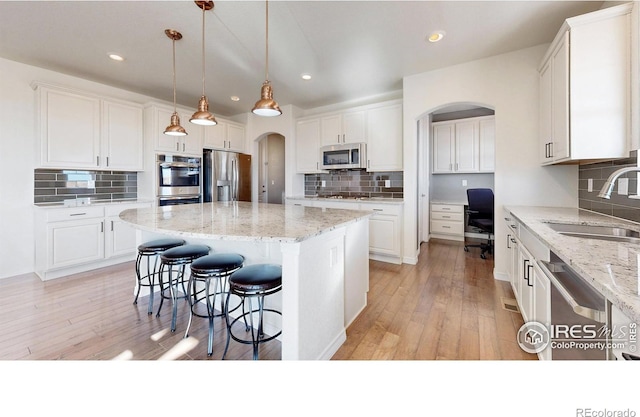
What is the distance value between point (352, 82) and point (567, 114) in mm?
2649

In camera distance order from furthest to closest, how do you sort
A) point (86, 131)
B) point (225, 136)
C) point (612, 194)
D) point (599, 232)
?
point (225, 136) < point (86, 131) < point (612, 194) < point (599, 232)

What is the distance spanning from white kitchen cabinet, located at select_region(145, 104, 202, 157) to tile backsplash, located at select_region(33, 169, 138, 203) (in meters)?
0.79

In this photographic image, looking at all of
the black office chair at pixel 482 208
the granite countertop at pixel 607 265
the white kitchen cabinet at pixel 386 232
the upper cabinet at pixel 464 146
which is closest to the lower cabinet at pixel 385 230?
the white kitchen cabinet at pixel 386 232

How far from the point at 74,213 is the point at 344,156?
3.87 m

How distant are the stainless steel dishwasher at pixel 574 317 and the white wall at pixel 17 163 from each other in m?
5.21

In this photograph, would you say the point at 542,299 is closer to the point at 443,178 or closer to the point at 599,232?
the point at 599,232

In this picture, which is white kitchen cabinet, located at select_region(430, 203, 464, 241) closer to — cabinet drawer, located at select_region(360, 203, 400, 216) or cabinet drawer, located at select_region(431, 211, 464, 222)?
cabinet drawer, located at select_region(431, 211, 464, 222)

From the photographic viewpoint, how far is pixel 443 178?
558 cm

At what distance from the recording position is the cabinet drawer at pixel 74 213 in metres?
3.07

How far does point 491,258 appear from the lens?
153 inches

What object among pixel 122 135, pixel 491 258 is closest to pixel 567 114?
pixel 491 258

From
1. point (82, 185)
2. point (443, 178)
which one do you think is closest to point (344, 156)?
point (443, 178)

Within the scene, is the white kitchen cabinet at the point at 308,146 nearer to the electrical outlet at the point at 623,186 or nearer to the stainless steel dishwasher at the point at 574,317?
the electrical outlet at the point at 623,186
